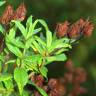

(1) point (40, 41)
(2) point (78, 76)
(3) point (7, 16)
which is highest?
(3) point (7, 16)

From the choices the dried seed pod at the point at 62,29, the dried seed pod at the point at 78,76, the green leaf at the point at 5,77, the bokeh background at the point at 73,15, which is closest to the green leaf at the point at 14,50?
the green leaf at the point at 5,77

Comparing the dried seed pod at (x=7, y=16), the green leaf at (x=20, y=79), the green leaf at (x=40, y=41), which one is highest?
the dried seed pod at (x=7, y=16)

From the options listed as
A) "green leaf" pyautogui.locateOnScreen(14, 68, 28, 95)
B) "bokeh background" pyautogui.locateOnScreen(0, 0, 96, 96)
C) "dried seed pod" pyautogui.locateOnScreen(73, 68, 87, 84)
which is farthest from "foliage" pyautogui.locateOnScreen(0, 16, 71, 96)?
"bokeh background" pyautogui.locateOnScreen(0, 0, 96, 96)

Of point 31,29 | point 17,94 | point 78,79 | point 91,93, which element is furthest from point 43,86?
point 91,93

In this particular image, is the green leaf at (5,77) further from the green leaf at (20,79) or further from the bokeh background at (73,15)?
the bokeh background at (73,15)

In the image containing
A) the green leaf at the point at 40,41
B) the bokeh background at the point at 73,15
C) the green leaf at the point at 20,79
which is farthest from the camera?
the bokeh background at the point at 73,15

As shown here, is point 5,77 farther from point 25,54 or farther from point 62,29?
point 62,29

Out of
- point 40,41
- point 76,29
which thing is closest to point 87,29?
point 76,29

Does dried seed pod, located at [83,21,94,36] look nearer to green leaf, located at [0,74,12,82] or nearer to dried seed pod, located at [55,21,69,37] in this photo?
dried seed pod, located at [55,21,69,37]

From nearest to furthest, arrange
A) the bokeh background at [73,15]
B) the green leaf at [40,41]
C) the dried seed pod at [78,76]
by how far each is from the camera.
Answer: the green leaf at [40,41] → the dried seed pod at [78,76] → the bokeh background at [73,15]

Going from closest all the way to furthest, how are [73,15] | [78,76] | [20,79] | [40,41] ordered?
[20,79]
[40,41]
[78,76]
[73,15]
